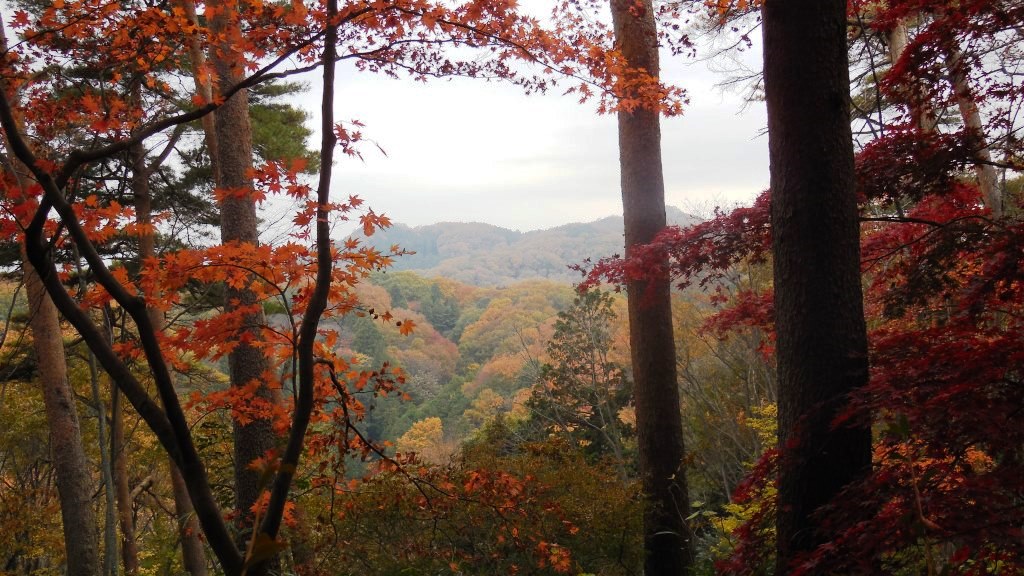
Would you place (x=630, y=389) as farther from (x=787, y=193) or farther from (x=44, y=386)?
(x=787, y=193)

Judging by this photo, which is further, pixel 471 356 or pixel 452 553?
pixel 471 356

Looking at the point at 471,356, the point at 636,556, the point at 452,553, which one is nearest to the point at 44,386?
the point at 452,553

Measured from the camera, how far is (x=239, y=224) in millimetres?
4543

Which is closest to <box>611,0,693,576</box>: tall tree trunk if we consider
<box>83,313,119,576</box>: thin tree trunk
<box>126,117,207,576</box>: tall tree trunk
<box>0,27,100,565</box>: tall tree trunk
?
<box>83,313,119,576</box>: thin tree trunk

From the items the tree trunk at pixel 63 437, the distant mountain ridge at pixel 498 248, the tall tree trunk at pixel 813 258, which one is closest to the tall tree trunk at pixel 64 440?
the tree trunk at pixel 63 437

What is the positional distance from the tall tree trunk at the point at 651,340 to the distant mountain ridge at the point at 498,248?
241ft

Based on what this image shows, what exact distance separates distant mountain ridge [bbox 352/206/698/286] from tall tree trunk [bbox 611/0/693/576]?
73.5 m

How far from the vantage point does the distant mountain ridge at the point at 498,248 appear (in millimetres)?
87688

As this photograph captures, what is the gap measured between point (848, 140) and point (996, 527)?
145cm

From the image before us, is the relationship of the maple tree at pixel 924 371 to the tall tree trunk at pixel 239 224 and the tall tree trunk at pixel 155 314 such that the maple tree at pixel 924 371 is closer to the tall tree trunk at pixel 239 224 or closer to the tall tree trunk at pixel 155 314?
the tall tree trunk at pixel 239 224

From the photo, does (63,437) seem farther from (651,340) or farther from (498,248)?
(498,248)

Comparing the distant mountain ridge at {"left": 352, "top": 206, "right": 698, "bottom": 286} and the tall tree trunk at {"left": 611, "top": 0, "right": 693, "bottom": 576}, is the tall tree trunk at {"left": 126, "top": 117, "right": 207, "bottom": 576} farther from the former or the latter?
the distant mountain ridge at {"left": 352, "top": 206, "right": 698, "bottom": 286}

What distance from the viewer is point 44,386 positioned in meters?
5.44

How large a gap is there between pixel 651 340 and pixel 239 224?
9.76 ft
